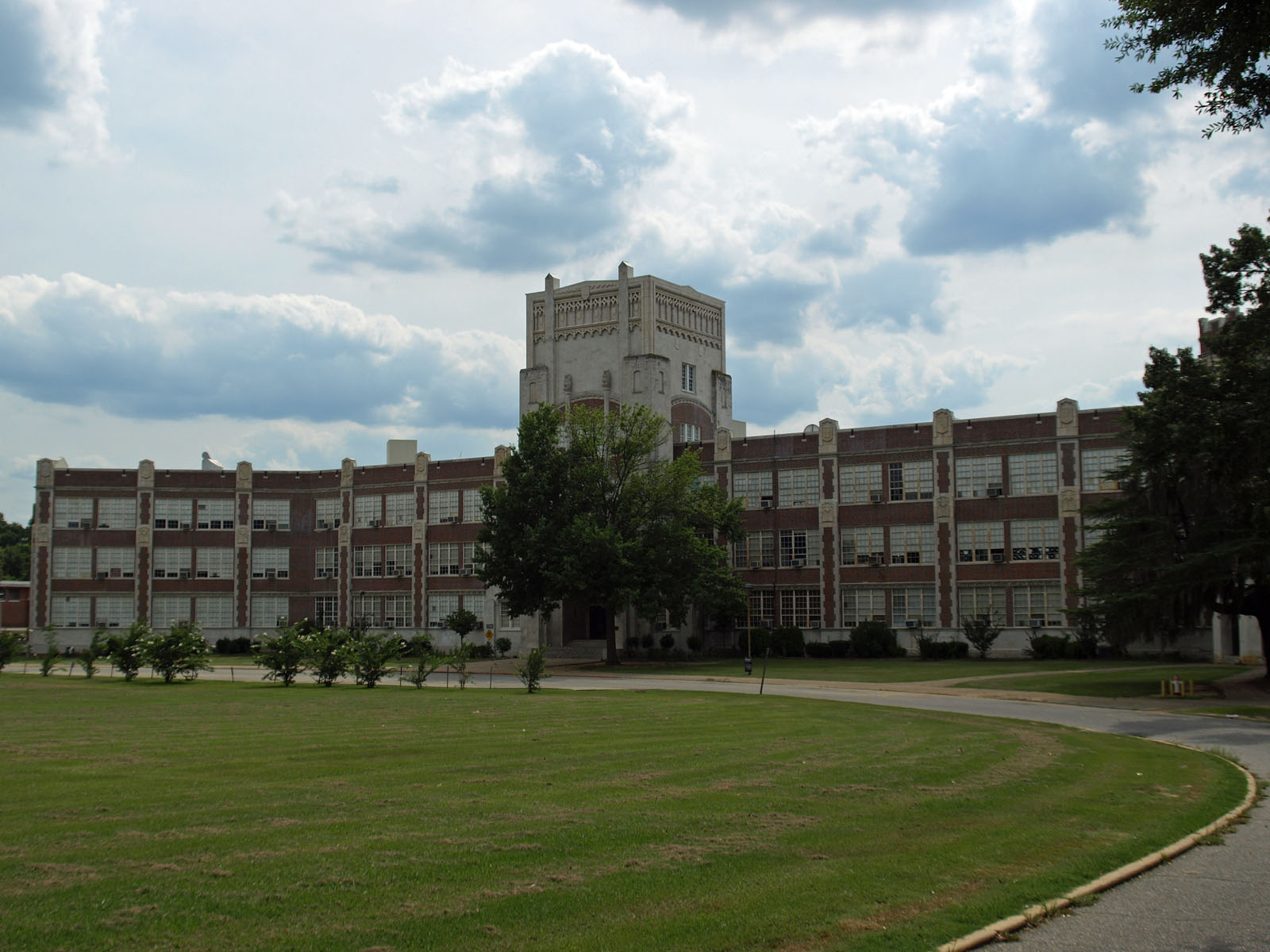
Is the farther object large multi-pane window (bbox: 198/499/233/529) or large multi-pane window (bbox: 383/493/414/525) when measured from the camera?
large multi-pane window (bbox: 198/499/233/529)

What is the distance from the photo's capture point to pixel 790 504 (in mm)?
65625

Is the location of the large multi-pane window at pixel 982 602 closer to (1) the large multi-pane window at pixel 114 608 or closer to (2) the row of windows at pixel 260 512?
(2) the row of windows at pixel 260 512

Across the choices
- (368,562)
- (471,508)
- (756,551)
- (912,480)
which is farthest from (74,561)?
(912,480)

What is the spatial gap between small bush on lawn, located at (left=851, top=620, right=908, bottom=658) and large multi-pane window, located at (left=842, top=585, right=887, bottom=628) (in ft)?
4.55

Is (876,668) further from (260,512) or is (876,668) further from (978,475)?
(260,512)

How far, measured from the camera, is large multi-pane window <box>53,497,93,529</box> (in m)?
76.3

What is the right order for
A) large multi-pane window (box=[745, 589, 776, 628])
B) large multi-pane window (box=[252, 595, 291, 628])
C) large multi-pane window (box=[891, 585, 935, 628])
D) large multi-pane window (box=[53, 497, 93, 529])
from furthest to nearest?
large multi-pane window (box=[252, 595, 291, 628]), large multi-pane window (box=[53, 497, 93, 529]), large multi-pane window (box=[745, 589, 776, 628]), large multi-pane window (box=[891, 585, 935, 628])

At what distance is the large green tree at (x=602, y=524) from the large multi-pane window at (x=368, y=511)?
19.2 metres

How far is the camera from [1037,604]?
58719mm

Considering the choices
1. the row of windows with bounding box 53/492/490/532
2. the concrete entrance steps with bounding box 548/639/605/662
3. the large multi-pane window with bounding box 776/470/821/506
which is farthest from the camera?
the row of windows with bounding box 53/492/490/532

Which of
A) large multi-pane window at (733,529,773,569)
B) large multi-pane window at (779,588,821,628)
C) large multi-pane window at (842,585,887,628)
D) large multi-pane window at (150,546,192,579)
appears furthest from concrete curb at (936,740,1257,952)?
large multi-pane window at (150,546,192,579)

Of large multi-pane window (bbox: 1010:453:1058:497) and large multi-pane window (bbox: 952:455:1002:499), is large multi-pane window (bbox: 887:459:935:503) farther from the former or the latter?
large multi-pane window (bbox: 1010:453:1058:497)

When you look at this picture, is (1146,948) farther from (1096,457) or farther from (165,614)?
(165,614)

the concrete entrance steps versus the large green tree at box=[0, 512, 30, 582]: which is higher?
the large green tree at box=[0, 512, 30, 582]
